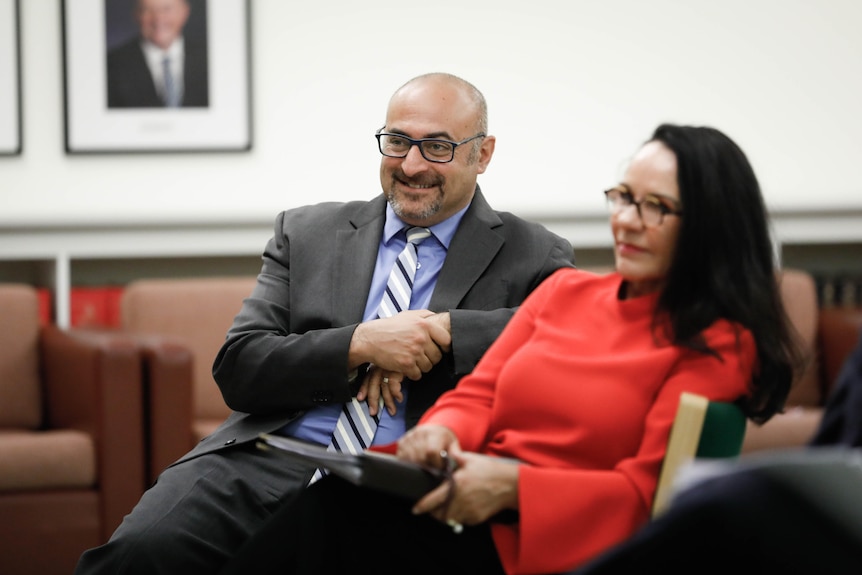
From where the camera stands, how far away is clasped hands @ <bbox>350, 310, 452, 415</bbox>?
7.59ft

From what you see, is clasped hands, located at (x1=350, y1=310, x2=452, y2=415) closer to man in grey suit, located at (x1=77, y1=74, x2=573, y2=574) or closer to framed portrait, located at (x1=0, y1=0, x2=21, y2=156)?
man in grey suit, located at (x1=77, y1=74, x2=573, y2=574)

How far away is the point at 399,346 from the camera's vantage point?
2.31m

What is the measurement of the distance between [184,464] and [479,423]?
80 centimetres

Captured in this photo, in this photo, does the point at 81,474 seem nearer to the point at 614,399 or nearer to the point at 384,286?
the point at 384,286

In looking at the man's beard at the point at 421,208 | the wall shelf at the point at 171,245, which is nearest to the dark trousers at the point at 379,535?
the man's beard at the point at 421,208

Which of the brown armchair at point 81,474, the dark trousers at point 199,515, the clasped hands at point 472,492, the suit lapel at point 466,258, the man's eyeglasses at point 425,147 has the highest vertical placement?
the man's eyeglasses at point 425,147

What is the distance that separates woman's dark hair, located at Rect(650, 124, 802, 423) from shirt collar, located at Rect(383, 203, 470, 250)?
880 mm

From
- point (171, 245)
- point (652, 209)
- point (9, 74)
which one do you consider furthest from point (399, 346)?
point (9, 74)

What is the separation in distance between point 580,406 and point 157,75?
3.34 m

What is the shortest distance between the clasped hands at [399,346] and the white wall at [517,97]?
7.49ft

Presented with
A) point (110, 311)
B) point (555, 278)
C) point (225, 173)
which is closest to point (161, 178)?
point (225, 173)

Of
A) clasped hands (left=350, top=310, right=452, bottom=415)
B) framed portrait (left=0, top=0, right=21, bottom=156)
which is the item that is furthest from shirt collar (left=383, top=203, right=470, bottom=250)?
framed portrait (left=0, top=0, right=21, bottom=156)

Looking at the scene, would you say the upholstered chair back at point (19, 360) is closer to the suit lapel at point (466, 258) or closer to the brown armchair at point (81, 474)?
the brown armchair at point (81, 474)

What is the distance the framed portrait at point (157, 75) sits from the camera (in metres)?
4.59
